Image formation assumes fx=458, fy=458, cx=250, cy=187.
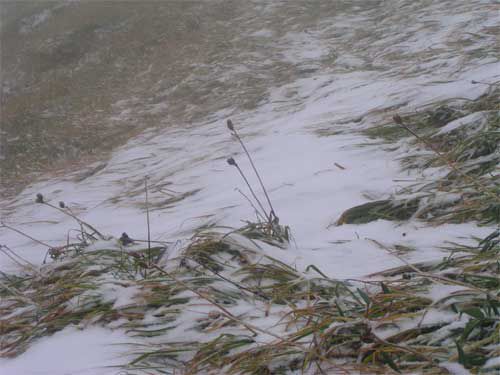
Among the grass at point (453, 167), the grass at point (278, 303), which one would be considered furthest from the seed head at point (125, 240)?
the grass at point (453, 167)

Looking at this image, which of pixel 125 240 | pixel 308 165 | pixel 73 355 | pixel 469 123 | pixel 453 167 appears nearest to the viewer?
pixel 73 355

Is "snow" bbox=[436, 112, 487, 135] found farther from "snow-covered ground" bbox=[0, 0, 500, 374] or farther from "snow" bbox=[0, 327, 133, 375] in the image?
"snow" bbox=[0, 327, 133, 375]

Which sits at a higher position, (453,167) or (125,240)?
(453,167)

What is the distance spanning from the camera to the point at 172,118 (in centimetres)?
599

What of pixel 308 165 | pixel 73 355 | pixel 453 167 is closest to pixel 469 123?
pixel 308 165

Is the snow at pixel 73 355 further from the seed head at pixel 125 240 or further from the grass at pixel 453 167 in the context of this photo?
the grass at pixel 453 167

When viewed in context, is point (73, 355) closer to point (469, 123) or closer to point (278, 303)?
point (278, 303)

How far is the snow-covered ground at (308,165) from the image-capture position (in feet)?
5.23

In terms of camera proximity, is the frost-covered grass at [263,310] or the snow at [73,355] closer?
the frost-covered grass at [263,310]

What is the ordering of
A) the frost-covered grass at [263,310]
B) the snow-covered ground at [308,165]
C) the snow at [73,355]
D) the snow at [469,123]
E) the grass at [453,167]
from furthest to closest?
the snow at [469,123], the grass at [453,167], the snow-covered ground at [308,165], the snow at [73,355], the frost-covered grass at [263,310]

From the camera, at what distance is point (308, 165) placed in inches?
112

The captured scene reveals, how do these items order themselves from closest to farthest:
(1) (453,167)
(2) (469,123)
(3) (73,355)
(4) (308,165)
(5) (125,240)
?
(3) (73,355)
(1) (453,167)
(5) (125,240)
(2) (469,123)
(4) (308,165)

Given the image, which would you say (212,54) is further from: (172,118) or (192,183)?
(192,183)

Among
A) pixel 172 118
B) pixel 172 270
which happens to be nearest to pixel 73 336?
pixel 172 270
